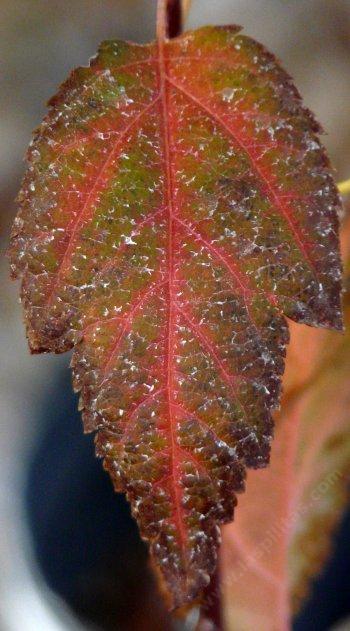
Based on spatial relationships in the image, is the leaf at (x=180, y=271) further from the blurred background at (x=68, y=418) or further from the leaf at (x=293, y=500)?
the leaf at (x=293, y=500)

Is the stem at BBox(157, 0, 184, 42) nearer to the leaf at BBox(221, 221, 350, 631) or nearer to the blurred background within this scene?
the blurred background

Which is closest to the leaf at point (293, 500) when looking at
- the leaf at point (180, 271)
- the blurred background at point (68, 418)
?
the blurred background at point (68, 418)

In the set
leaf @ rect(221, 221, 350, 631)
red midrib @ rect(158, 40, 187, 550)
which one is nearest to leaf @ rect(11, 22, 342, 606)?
red midrib @ rect(158, 40, 187, 550)

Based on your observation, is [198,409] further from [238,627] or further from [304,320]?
[238,627]

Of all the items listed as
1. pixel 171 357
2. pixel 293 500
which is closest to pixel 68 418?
pixel 293 500

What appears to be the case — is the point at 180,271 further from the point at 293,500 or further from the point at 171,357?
the point at 293,500

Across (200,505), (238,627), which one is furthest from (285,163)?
(238,627)
